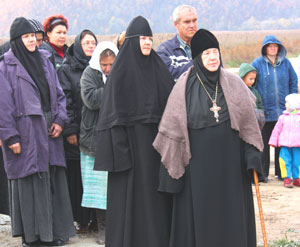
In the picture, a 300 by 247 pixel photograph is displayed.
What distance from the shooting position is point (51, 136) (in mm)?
6277

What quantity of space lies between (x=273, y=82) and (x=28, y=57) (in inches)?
186

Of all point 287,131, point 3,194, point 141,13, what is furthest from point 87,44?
point 141,13

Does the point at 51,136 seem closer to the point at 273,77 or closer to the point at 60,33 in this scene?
the point at 60,33

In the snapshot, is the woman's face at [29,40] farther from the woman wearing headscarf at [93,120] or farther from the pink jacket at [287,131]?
the pink jacket at [287,131]

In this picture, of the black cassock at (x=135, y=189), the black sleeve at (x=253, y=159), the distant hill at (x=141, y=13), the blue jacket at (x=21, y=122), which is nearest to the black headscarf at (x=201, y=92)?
the black sleeve at (x=253, y=159)

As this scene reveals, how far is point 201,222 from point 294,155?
4.88 m

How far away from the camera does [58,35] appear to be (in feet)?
24.6

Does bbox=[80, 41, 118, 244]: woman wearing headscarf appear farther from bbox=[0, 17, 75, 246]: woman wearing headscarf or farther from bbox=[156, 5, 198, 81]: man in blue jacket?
bbox=[156, 5, 198, 81]: man in blue jacket

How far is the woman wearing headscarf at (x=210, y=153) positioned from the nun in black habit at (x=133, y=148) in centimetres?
28

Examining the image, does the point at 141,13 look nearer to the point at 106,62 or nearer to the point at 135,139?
the point at 106,62

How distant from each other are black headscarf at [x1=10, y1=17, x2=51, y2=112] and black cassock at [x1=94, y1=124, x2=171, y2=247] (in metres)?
1.09

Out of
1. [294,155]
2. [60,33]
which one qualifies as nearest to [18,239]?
[60,33]

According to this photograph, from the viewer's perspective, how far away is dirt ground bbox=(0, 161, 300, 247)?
6527mm

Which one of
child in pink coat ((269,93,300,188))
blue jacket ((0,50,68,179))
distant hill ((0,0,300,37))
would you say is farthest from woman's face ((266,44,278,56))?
distant hill ((0,0,300,37))
